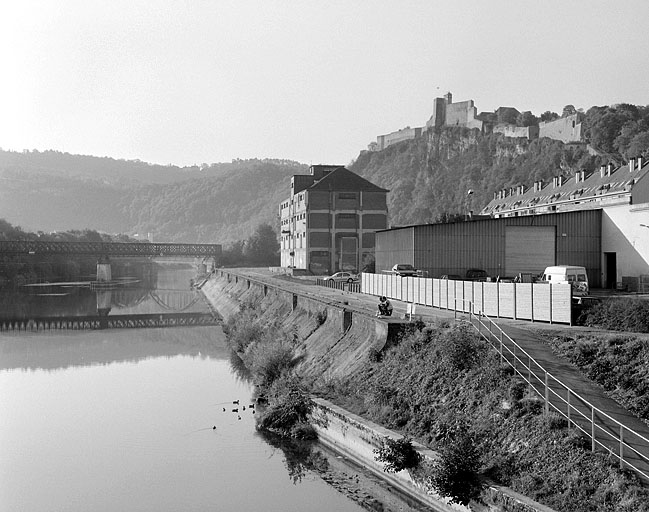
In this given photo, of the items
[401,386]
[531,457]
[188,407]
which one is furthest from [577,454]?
[188,407]

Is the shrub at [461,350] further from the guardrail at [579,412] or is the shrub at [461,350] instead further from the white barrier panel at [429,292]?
the white barrier panel at [429,292]

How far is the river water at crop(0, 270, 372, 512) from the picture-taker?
21141mm

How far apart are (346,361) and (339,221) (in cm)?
5598

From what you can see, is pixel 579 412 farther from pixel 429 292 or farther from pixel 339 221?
pixel 339 221

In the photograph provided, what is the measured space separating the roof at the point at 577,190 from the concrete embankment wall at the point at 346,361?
36917 millimetres

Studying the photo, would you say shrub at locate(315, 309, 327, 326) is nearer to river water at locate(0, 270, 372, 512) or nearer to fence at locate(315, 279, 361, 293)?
river water at locate(0, 270, 372, 512)

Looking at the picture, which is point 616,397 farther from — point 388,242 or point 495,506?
point 388,242

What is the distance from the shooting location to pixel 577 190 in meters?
82.6

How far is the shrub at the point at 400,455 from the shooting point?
62.0 feet

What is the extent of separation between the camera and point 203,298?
10150cm

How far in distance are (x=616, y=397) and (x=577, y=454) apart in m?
3.34

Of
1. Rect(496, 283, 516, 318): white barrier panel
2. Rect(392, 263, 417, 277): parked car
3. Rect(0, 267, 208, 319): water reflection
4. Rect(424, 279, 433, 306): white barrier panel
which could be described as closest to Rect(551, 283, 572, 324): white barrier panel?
Rect(496, 283, 516, 318): white barrier panel

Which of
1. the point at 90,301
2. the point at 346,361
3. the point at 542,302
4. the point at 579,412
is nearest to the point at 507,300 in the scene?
the point at 542,302

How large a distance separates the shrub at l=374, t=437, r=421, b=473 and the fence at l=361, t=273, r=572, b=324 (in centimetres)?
919
